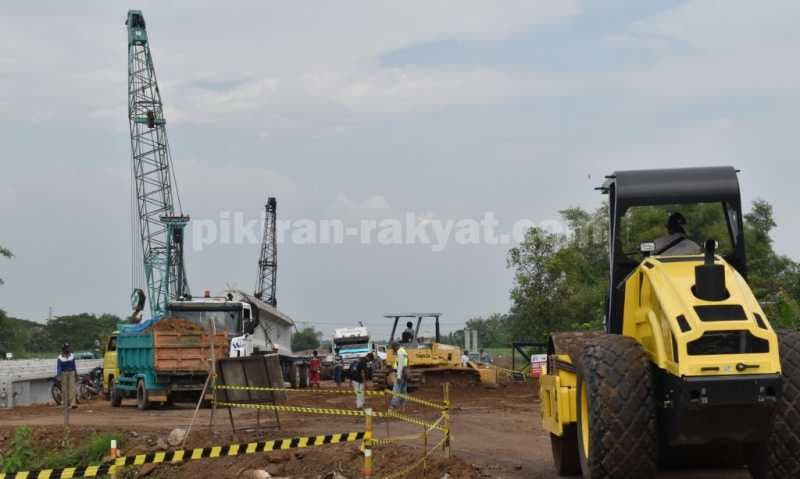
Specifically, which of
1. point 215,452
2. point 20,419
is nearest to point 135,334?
point 20,419

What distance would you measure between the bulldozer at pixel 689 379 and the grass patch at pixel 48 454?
12.5 meters

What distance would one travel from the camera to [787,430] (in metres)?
9.21

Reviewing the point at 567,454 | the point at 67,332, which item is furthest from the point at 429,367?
the point at 67,332

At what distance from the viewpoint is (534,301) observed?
52.2 m

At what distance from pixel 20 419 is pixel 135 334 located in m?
3.65

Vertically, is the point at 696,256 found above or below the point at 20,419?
above

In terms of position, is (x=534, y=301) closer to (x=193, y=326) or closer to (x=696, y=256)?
(x=193, y=326)

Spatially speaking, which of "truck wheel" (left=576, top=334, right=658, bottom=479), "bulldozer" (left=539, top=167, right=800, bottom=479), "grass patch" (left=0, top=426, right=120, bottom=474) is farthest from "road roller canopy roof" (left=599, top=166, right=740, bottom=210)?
"grass patch" (left=0, top=426, right=120, bottom=474)

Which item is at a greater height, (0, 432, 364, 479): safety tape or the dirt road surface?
(0, 432, 364, 479): safety tape

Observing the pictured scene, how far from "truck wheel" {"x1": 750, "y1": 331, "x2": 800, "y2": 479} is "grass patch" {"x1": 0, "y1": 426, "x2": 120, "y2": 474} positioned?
1368cm

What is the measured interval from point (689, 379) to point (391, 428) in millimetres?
12448

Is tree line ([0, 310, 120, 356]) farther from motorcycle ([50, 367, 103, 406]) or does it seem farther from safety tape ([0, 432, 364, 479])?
safety tape ([0, 432, 364, 479])

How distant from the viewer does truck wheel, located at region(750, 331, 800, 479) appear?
30.1 ft

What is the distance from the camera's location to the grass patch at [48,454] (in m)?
20.0
